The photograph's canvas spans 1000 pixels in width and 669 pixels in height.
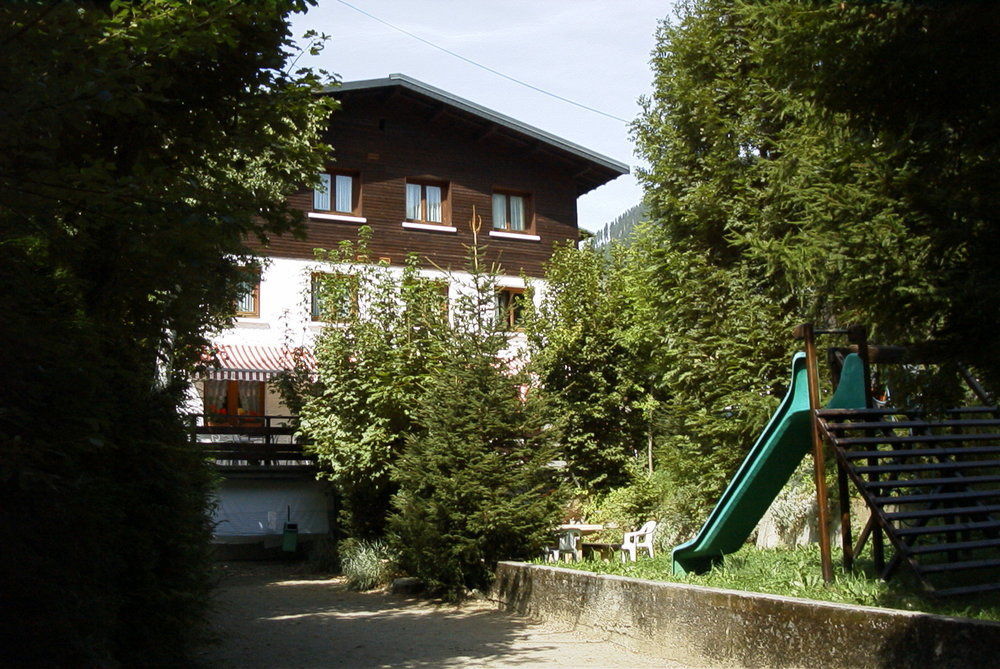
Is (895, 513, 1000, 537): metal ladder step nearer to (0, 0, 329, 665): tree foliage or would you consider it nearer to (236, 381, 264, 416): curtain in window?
(0, 0, 329, 665): tree foliage

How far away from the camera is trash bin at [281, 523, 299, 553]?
69.7 ft

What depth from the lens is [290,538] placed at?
21.3 metres

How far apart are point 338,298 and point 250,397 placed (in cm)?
973

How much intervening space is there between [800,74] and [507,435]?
30.1 feet

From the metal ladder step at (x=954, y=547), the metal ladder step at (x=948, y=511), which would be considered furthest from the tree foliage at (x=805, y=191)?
the metal ladder step at (x=954, y=547)

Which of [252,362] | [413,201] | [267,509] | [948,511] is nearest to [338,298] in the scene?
[267,509]

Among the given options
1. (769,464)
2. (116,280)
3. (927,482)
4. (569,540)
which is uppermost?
(116,280)

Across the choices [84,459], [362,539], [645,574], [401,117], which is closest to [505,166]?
[401,117]

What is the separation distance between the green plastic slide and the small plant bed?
0.34 meters

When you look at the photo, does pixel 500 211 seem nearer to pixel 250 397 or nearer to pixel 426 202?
pixel 426 202

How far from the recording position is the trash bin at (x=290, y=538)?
21.2 meters

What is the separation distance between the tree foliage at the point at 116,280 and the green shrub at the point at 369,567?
6.85 m

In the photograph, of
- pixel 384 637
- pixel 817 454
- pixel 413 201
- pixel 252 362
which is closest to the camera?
pixel 817 454

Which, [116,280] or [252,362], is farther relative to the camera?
[252,362]
